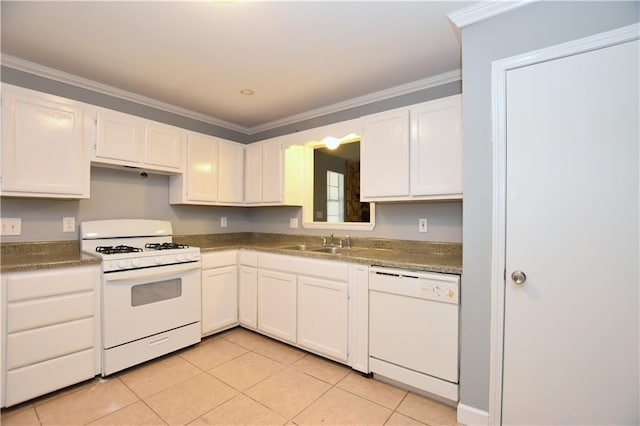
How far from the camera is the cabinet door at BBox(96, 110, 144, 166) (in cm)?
249

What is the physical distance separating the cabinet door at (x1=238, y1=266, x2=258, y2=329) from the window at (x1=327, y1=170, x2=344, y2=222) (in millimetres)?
1048

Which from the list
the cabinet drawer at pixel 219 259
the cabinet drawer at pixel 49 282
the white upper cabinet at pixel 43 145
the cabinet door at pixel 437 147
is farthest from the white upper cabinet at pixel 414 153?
the white upper cabinet at pixel 43 145

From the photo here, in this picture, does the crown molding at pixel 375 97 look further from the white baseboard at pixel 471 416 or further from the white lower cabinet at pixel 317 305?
the white baseboard at pixel 471 416

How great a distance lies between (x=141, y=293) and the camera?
238 cm

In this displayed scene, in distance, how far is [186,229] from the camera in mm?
3439

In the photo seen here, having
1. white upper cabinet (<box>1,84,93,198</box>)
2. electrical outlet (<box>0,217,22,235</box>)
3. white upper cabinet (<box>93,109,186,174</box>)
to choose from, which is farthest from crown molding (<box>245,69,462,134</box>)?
electrical outlet (<box>0,217,22,235</box>)

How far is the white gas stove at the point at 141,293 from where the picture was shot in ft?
7.23

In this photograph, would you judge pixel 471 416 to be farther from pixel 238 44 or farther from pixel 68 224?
pixel 68 224

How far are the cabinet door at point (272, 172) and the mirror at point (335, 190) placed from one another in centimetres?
34

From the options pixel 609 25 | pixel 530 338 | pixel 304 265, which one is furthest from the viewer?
pixel 304 265

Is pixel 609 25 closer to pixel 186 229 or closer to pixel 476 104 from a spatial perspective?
pixel 476 104

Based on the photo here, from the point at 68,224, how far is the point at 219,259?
1.29m

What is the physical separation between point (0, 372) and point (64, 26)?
2175 millimetres

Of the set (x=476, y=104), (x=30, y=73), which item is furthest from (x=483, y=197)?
(x=30, y=73)
